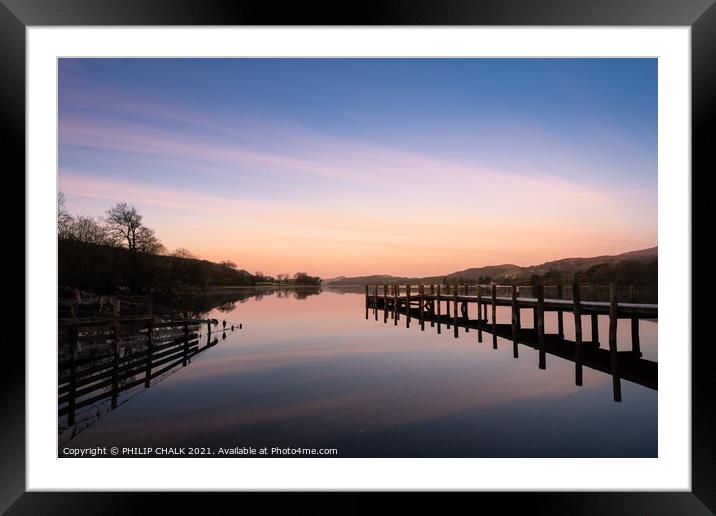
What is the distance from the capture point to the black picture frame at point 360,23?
322 centimetres

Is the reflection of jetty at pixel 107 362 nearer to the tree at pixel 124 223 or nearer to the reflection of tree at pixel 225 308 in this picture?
the tree at pixel 124 223

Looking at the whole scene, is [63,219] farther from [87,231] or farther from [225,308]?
[225,308]

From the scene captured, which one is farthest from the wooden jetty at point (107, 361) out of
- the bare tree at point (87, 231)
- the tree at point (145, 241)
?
the tree at point (145, 241)

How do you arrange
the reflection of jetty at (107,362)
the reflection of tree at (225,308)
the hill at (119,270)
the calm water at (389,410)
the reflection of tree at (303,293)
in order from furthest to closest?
the reflection of tree at (303,293) → the reflection of tree at (225,308) → the hill at (119,270) → the reflection of jetty at (107,362) → the calm water at (389,410)

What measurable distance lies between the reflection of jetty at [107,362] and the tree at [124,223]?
670cm

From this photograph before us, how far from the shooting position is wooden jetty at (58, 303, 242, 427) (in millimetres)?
6875

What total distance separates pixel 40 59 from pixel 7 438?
8.90ft

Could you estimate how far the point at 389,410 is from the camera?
25.6 feet

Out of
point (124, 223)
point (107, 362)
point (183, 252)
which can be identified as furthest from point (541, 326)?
point (183, 252)

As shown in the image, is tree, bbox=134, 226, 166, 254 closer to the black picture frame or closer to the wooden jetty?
the wooden jetty

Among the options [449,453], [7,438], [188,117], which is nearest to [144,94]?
[188,117]

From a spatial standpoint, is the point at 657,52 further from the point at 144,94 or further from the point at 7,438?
the point at 144,94

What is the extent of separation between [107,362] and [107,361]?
15 centimetres

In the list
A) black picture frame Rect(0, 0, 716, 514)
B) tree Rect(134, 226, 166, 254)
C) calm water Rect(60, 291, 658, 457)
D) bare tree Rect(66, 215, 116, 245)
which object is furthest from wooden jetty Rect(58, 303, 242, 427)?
tree Rect(134, 226, 166, 254)
